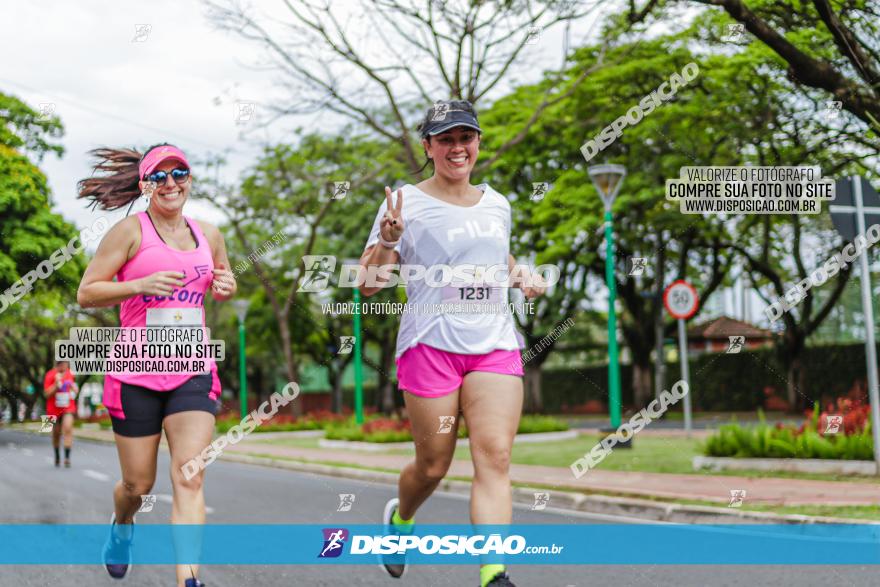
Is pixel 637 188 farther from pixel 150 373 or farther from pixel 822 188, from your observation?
pixel 150 373

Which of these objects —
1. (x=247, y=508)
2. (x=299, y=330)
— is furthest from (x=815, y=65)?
(x=299, y=330)

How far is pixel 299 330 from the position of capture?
139ft

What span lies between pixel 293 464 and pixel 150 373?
10.7 meters

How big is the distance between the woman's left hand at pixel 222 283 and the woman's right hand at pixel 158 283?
23 cm

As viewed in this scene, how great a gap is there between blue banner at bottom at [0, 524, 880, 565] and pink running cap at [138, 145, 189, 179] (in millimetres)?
1871

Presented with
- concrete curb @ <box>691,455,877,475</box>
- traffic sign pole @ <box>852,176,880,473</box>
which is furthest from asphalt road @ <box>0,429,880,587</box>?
concrete curb @ <box>691,455,877,475</box>

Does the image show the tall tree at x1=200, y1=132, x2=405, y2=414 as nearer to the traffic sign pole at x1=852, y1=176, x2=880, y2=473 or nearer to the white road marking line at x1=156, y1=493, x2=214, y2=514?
the white road marking line at x1=156, y1=493, x2=214, y2=514

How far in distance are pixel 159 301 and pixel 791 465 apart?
8.13m

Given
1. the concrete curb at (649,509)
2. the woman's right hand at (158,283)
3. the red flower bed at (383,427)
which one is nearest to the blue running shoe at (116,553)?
the woman's right hand at (158,283)

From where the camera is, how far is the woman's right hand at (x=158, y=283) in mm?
4035

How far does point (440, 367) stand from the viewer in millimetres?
4004

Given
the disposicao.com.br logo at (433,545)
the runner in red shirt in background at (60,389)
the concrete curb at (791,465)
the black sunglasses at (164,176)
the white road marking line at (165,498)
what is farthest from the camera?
the runner in red shirt in background at (60,389)

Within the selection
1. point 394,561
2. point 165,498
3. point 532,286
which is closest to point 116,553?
point 394,561

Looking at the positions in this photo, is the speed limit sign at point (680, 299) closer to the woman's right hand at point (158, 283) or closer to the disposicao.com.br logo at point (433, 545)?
the disposicao.com.br logo at point (433, 545)
